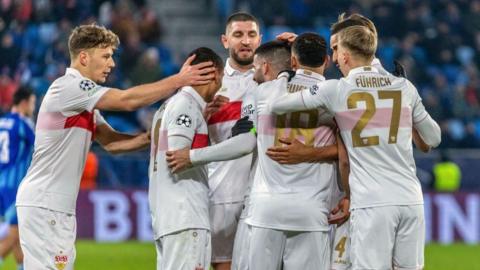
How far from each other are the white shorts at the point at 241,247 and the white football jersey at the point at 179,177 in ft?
1.05

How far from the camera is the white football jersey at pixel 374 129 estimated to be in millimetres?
7000

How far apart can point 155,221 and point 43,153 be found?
92 cm

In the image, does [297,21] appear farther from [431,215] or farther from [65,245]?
[65,245]

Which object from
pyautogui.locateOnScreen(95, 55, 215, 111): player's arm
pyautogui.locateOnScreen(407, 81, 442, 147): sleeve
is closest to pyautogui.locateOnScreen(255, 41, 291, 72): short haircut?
pyautogui.locateOnScreen(95, 55, 215, 111): player's arm

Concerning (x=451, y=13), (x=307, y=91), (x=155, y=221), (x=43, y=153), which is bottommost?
(x=155, y=221)

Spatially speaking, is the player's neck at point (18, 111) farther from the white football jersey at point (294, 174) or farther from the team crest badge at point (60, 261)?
the white football jersey at point (294, 174)

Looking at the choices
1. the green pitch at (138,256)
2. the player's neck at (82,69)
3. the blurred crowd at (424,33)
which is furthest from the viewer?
the blurred crowd at (424,33)

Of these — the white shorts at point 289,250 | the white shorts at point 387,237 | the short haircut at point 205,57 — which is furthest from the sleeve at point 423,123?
the short haircut at point 205,57

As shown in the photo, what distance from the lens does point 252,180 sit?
26.4ft

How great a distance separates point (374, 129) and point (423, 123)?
0.40m

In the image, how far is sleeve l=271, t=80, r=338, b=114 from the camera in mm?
7043

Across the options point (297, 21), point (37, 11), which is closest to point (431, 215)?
point (297, 21)

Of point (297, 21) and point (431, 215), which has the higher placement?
point (297, 21)

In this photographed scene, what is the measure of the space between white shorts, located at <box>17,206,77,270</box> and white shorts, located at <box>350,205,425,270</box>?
1.98m
